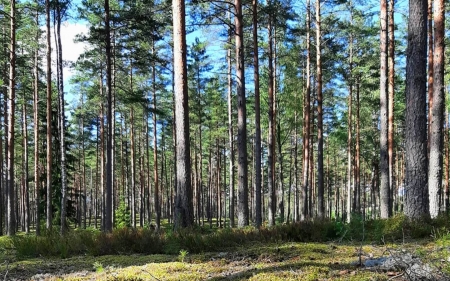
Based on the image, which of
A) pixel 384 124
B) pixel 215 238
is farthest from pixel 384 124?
pixel 215 238

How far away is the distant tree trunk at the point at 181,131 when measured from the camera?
23.2 feet

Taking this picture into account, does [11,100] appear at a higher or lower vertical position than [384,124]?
higher

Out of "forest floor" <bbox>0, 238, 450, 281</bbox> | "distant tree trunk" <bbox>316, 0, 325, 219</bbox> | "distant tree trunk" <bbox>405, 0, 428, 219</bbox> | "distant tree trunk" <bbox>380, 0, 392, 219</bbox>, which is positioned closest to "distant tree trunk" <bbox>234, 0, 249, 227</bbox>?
"distant tree trunk" <bbox>380, 0, 392, 219</bbox>

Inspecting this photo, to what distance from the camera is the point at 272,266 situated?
12.6 feet

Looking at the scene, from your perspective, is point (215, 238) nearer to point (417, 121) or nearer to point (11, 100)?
point (417, 121)

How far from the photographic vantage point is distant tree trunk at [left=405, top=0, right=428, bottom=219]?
655 cm

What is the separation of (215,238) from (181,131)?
2700mm

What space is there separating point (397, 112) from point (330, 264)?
968 inches

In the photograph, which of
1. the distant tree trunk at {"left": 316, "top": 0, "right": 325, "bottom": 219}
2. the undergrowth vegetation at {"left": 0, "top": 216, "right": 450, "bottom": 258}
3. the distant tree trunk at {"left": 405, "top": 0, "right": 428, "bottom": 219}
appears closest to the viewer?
the undergrowth vegetation at {"left": 0, "top": 216, "right": 450, "bottom": 258}

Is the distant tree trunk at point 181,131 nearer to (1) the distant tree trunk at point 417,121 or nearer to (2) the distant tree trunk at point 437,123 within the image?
(1) the distant tree trunk at point 417,121

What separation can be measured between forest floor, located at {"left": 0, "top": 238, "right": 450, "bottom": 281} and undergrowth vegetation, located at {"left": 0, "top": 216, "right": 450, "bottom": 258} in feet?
1.51

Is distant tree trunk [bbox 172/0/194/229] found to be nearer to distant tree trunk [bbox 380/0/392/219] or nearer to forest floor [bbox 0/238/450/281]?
forest floor [bbox 0/238/450/281]

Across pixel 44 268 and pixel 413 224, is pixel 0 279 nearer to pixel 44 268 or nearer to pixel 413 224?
pixel 44 268

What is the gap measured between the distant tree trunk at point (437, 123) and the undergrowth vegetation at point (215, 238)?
7.59 ft
